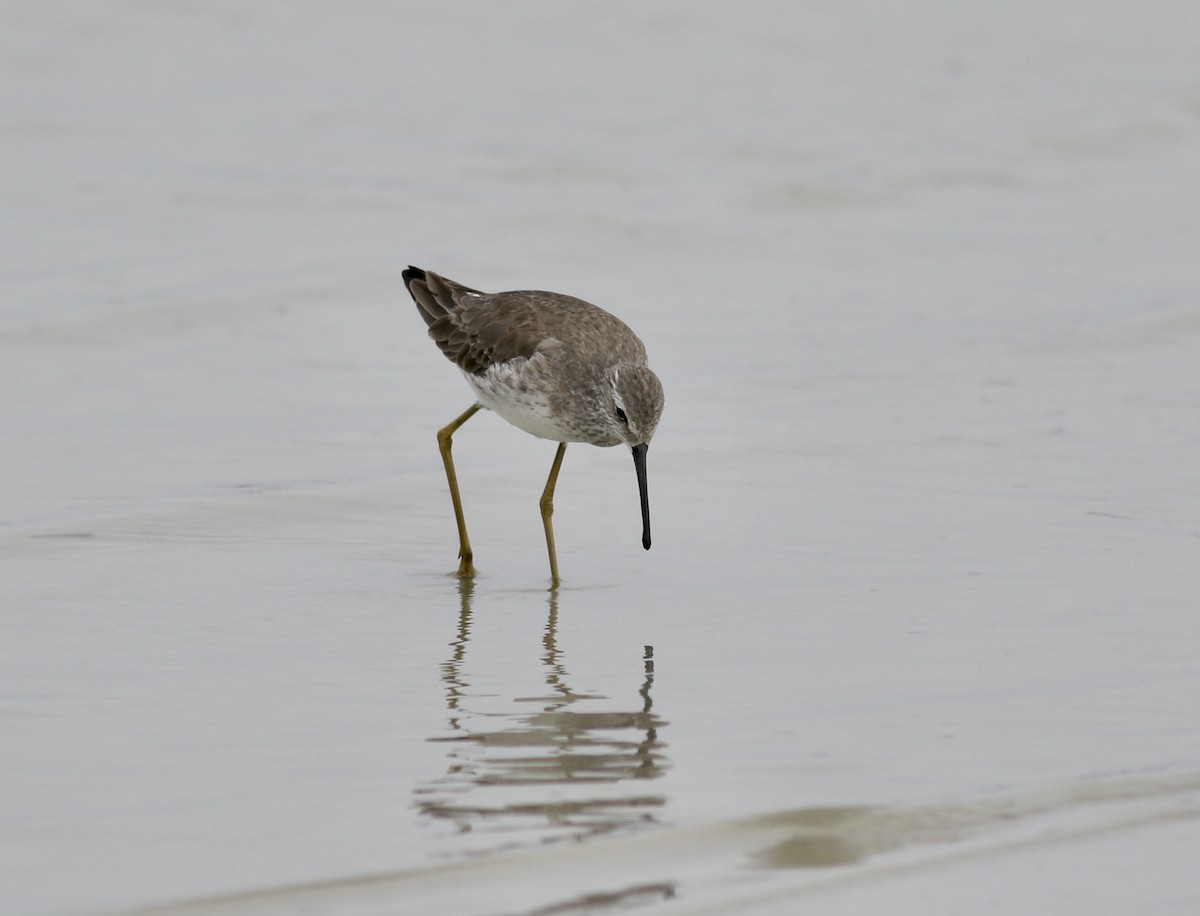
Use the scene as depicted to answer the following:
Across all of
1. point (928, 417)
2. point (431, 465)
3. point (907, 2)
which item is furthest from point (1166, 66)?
point (431, 465)

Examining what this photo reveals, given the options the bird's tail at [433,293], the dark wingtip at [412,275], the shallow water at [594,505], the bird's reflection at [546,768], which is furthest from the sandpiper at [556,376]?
the bird's reflection at [546,768]

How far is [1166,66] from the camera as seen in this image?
77.2ft

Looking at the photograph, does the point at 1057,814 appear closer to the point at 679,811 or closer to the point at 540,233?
the point at 679,811

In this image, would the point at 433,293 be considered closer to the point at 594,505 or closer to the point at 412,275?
the point at 412,275

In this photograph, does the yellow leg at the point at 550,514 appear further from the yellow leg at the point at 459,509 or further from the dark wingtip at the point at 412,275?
the dark wingtip at the point at 412,275

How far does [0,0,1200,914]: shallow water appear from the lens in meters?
4.82

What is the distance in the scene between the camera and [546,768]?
5.29 m

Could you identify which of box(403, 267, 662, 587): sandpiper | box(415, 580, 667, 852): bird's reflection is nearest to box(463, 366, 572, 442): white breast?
Result: box(403, 267, 662, 587): sandpiper

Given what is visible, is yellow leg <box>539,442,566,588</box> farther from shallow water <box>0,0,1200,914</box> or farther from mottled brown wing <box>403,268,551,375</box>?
mottled brown wing <box>403,268,551,375</box>

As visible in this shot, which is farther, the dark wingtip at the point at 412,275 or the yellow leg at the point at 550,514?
the dark wingtip at the point at 412,275

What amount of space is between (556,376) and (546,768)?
9.38 ft

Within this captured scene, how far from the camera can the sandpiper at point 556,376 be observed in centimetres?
766

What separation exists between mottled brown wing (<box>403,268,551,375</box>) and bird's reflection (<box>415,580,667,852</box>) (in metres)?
2.18

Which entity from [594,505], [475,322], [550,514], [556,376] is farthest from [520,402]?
[594,505]
